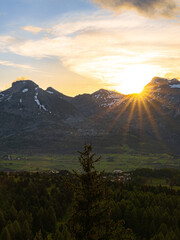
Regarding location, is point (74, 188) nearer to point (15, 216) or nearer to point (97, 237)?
point (97, 237)

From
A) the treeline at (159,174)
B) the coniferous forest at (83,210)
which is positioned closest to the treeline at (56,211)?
the coniferous forest at (83,210)

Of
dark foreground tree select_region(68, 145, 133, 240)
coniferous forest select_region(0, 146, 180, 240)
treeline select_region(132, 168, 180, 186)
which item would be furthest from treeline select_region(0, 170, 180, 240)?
treeline select_region(132, 168, 180, 186)

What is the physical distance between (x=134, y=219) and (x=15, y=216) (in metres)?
29.2

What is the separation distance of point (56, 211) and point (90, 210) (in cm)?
4737

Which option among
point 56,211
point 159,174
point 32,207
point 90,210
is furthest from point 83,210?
point 159,174

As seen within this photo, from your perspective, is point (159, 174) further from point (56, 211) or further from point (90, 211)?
point (90, 211)

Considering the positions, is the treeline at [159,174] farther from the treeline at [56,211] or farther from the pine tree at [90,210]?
the pine tree at [90,210]

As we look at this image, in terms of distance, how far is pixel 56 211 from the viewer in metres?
69.0

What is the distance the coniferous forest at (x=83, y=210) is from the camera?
82.4 ft

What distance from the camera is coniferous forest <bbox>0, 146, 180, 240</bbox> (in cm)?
2512

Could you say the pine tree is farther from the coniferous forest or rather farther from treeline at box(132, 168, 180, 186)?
treeline at box(132, 168, 180, 186)

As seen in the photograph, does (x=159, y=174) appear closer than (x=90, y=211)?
No

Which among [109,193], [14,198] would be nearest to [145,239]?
[14,198]

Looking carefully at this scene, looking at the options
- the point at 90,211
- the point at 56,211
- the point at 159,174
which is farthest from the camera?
the point at 159,174
